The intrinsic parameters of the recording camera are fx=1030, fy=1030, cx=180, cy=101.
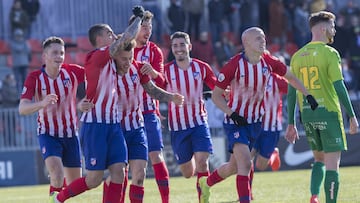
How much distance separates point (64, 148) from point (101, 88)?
2.10 metres

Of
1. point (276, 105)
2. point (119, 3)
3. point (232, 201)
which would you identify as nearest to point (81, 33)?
point (119, 3)

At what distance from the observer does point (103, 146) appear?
33.9 ft

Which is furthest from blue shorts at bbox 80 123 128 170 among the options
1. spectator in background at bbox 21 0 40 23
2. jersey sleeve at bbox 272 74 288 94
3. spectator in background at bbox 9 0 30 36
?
spectator in background at bbox 21 0 40 23

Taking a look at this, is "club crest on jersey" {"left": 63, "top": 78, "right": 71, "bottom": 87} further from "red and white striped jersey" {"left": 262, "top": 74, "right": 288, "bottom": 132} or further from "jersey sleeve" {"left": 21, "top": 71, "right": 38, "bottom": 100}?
"red and white striped jersey" {"left": 262, "top": 74, "right": 288, "bottom": 132}

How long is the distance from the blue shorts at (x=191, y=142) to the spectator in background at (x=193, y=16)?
13137 mm

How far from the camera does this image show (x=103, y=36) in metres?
10.7

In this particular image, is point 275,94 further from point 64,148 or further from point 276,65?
point 64,148

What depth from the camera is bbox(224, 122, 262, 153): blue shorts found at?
37.6 ft

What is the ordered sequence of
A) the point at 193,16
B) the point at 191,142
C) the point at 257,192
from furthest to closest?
the point at 193,16 < the point at 257,192 < the point at 191,142

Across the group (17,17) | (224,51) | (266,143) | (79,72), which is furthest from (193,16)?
(79,72)

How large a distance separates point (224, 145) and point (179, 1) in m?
5.47

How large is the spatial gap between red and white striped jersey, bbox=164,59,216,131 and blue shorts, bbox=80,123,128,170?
3122mm

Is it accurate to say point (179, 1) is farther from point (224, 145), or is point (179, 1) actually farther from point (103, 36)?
point (103, 36)

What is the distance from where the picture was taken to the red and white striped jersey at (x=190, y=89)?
13.5m
